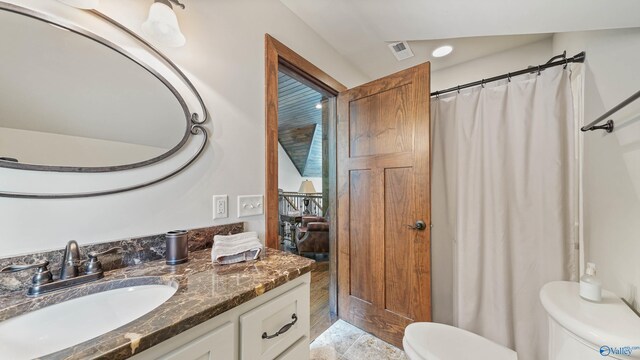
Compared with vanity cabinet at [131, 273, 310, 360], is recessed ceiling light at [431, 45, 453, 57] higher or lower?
higher

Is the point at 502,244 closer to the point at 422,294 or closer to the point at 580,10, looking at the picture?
the point at 422,294

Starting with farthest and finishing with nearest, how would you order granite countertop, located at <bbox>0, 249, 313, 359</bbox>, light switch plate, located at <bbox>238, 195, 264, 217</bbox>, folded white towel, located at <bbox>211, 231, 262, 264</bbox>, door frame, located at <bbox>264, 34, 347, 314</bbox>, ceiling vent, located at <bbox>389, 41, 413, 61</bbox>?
1. ceiling vent, located at <bbox>389, 41, 413, 61</bbox>
2. door frame, located at <bbox>264, 34, 347, 314</bbox>
3. light switch plate, located at <bbox>238, 195, 264, 217</bbox>
4. folded white towel, located at <bbox>211, 231, 262, 264</bbox>
5. granite countertop, located at <bbox>0, 249, 313, 359</bbox>

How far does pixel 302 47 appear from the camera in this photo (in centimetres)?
167

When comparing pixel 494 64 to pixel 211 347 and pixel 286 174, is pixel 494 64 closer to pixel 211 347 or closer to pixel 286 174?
pixel 211 347

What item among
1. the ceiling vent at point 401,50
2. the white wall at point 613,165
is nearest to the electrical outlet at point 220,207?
the white wall at point 613,165

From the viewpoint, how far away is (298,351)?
34.3 inches

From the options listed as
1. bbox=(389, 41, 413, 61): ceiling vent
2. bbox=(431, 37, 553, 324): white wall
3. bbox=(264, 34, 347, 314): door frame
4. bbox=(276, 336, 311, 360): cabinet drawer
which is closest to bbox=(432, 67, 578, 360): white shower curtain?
bbox=(431, 37, 553, 324): white wall

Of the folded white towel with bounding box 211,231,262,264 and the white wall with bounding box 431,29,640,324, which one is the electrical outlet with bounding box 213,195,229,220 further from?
the white wall with bounding box 431,29,640,324

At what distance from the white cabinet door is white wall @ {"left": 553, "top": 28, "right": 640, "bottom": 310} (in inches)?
56.3

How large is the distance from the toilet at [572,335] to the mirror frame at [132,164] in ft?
5.02

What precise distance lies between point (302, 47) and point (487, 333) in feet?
7.95

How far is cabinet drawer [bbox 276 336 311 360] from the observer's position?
2.69ft

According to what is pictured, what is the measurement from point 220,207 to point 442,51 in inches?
89.3

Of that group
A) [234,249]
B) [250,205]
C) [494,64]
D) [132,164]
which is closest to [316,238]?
[250,205]
